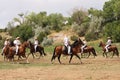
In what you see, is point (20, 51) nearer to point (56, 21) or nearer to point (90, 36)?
point (90, 36)

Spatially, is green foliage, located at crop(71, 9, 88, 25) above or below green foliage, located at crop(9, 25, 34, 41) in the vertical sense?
above

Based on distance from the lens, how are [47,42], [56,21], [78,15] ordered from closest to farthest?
[47,42] < [78,15] < [56,21]

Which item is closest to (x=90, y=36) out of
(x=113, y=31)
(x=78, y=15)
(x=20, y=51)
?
(x=113, y=31)

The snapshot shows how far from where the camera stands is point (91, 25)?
79250 millimetres

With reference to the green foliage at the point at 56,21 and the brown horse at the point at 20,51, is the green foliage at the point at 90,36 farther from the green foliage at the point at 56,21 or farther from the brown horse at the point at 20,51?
the brown horse at the point at 20,51

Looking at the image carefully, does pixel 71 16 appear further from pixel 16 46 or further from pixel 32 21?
pixel 16 46

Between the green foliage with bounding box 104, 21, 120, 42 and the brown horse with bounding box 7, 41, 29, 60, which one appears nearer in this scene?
the brown horse with bounding box 7, 41, 29, 60

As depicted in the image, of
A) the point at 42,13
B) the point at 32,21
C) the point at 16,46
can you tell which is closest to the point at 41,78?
the point at 16,46

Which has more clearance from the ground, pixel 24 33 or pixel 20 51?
pixel 24 33

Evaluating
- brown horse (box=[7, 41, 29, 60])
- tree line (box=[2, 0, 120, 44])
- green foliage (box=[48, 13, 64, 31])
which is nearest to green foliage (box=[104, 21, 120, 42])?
tree line (box=[2, 0, 120, 44])

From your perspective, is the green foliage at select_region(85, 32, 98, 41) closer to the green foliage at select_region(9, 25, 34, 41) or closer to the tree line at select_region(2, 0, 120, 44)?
the tree line at select_region(2, 0, 120, 44)

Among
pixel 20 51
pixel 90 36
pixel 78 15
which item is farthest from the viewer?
pixel 78 15

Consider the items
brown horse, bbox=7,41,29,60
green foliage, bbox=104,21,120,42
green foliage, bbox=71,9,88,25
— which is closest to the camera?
brown horse, bbox=7,41,29,60

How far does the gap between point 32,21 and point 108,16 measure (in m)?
29.2
